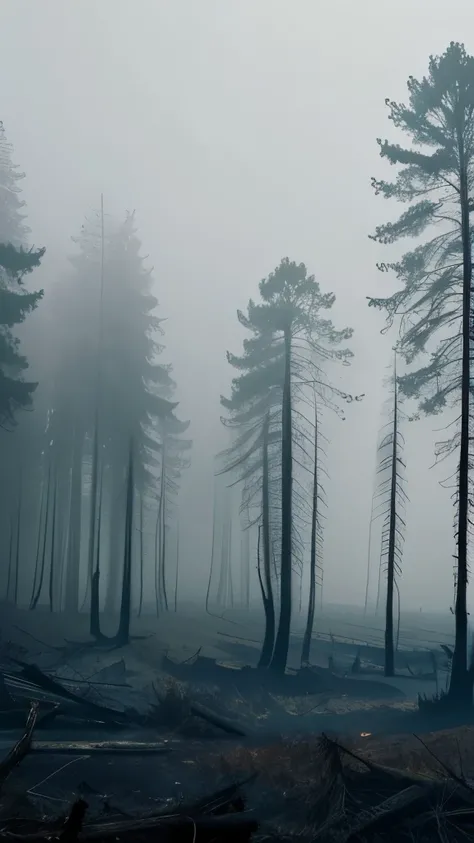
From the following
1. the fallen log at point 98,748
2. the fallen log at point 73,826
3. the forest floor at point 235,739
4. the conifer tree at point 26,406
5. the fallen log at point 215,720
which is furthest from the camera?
the conifer tree at point 26,406

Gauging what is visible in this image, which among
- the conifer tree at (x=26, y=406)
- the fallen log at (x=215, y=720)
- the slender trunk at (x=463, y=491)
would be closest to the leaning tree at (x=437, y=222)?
the slender trunk at (x=463, y=491)

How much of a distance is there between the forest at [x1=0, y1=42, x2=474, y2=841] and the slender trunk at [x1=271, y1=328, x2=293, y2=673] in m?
0.07

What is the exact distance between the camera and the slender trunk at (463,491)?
15805 millimetres

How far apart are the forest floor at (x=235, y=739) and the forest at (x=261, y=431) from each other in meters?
0.23

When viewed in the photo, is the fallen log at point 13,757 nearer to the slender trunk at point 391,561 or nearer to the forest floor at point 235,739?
the forest floor at point 235,739

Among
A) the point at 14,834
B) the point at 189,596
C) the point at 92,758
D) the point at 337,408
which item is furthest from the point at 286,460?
the point at 189,596

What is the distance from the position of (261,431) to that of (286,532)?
21.5 ft

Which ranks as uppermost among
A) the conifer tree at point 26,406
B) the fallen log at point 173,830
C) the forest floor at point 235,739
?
the conifer tree at point 26,406

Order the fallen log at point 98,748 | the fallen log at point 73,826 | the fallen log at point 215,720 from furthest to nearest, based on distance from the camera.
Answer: the fallen log at point 215,720 < the fallen log at point 98,748 < the fallen log at point 73,826

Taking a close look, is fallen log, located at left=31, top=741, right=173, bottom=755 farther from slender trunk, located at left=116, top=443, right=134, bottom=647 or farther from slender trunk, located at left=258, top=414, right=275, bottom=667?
slender trunk, located at left=116, top=443, right=134, bottom=647

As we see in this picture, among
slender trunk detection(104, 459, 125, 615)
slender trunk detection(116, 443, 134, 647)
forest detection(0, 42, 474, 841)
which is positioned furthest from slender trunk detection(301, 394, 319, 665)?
slender trunk detection(104, 459, 125, 615)

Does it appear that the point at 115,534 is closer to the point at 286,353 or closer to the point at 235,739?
the point at 286,353

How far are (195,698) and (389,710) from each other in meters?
4.94

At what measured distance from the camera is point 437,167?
1891cm
